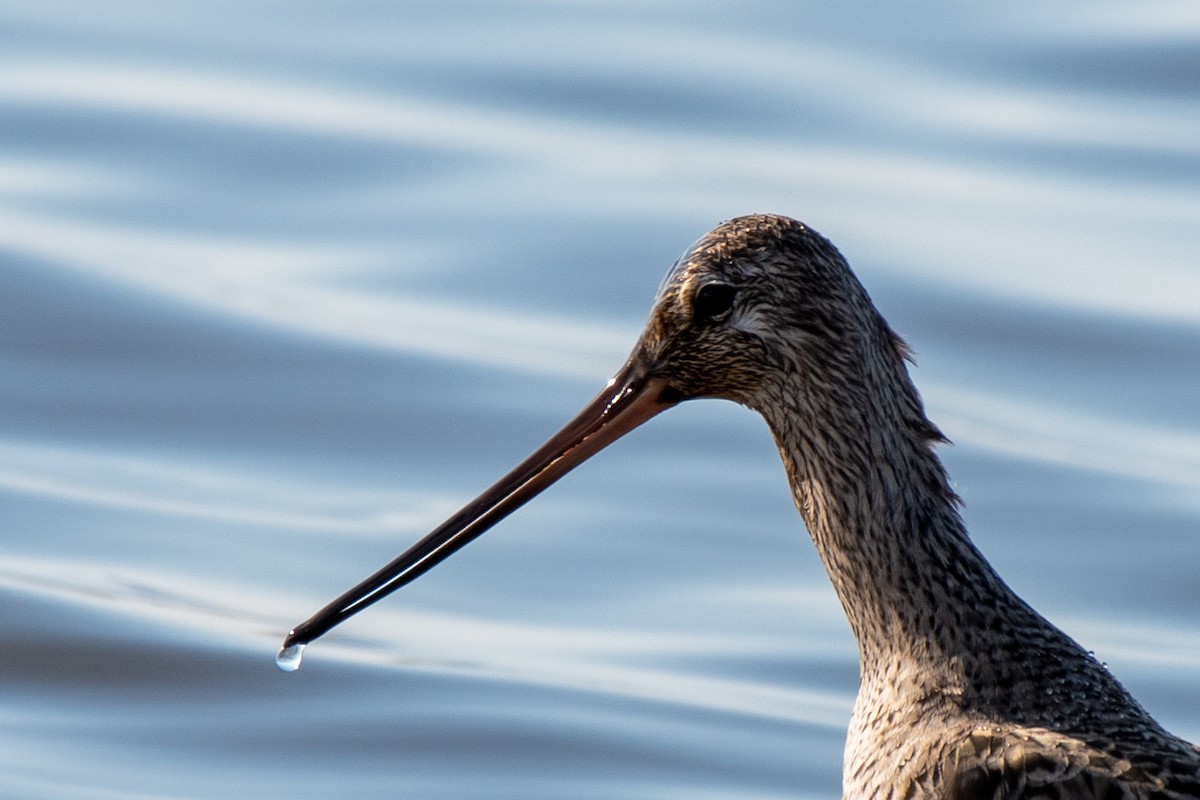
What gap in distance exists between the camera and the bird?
5.36m

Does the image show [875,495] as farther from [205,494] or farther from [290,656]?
[205,494]

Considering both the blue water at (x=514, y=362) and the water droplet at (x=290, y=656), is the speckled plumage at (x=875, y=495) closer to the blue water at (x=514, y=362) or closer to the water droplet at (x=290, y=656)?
the water droplet at (x=290, y=656)

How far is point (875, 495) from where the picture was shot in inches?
219

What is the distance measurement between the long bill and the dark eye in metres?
0.26

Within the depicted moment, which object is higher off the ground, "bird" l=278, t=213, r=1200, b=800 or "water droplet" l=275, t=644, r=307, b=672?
"bird" l=278, t=213, r=1200, b=800

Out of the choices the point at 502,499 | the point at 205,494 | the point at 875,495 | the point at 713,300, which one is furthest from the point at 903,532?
the point at 205,494

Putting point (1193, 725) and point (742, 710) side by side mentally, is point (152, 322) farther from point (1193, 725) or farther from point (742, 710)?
point (1193, 725)

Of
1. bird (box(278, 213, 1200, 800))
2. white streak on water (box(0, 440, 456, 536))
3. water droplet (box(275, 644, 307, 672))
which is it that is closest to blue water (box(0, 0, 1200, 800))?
white streak on water (box(0, 440, 456, 536))

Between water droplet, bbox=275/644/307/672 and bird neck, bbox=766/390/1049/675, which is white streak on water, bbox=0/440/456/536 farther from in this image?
bird neck, bbox=766/390/1049/675

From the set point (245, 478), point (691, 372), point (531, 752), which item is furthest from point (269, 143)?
point (691, 372)

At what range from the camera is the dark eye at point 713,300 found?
546 centimetres

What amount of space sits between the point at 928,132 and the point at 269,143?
2740 millimetres

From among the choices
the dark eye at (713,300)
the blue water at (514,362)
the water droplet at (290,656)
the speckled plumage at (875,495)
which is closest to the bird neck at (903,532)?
the speckled plumage at (875,495)

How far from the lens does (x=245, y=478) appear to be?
899cm
